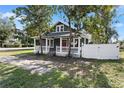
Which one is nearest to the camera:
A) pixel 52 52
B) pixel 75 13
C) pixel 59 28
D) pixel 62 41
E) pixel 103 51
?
pixel 75 13

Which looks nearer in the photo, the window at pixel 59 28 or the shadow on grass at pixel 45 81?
the shadow on grass at pixel 45 81

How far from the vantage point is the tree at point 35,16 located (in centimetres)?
1598

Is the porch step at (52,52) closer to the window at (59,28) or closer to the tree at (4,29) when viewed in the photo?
the window at (59,28)

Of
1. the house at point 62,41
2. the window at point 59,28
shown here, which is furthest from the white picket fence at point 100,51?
the window at point 59,28

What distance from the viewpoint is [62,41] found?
19.2 metres

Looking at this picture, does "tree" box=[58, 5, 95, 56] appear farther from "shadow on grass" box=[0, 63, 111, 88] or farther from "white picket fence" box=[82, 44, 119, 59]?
"shadow on grass" box=[0, 63, 111, 88]

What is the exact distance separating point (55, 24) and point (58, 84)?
14.3 meters

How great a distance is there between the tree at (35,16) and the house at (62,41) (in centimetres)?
197

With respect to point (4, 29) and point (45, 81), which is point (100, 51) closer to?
point (45, 81)

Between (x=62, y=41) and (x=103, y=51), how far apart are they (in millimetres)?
6339

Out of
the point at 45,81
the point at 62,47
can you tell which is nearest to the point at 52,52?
the point at 62,47

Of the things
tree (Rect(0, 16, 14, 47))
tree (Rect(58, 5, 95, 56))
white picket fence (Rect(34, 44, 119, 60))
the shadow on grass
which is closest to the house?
white picket fence (Rect(34, 44, 119, 60))

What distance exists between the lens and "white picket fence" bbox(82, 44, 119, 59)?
13.5m
